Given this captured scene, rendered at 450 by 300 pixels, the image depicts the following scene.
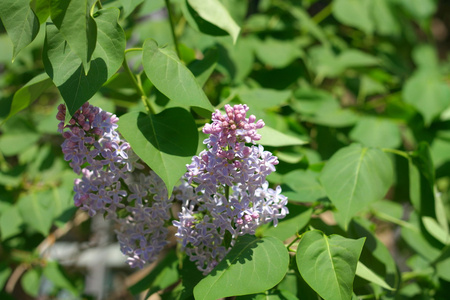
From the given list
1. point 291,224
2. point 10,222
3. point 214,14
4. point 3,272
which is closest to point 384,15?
point 214,14

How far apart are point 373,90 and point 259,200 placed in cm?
128

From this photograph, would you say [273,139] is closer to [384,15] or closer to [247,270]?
[247,270]

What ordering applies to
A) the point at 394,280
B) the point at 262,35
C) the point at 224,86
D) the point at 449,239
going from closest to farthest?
the point at 394,280 → the point at 449,239 → the point at 224,86 → the point at 262,35

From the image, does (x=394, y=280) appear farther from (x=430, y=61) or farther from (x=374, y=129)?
(x=430, y=61)

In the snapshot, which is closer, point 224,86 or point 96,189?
point 96,189

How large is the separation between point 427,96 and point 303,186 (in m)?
0.80

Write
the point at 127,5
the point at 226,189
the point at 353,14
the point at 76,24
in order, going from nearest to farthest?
the point at 76,24 < the point at 226,189 < the point at 127,5 < the point at 353,14

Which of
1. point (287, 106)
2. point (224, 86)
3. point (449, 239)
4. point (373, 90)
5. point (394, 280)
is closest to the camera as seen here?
point (394, 280)

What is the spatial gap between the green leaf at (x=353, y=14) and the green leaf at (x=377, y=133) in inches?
19.5

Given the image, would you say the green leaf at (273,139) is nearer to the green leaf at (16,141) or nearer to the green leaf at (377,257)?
the green leaf at (377,257)

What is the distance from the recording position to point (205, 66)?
1.02 metres

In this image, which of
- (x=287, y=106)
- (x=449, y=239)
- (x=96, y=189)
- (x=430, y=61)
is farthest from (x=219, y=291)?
(x=430, y=61)

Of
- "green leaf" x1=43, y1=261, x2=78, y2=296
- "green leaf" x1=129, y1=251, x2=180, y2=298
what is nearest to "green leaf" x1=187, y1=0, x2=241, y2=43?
"green leaf" x1=129, y1=251, x2=180, y2=298

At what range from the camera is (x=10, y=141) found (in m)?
1.56
